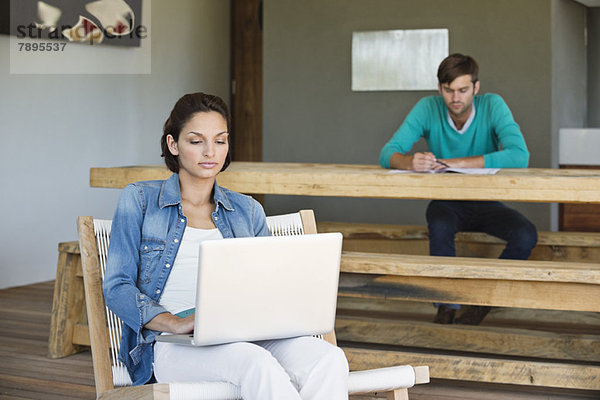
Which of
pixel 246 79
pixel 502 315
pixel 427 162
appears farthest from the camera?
pixel 246 79

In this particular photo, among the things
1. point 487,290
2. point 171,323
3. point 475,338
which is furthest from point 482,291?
point 171,323

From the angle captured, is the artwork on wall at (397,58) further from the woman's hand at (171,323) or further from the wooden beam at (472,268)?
the woman's hand at (171,323)

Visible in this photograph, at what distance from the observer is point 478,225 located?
3289 mm

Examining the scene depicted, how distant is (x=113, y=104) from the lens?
208 inches

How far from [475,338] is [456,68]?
1121 millimetres

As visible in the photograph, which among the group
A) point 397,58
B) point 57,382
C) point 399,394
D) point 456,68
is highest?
point 397,58

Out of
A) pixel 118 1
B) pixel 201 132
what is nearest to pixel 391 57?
pixel 118 1

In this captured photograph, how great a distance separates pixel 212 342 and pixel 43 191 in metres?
3.52

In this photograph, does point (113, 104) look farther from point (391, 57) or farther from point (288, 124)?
point (391, 57)

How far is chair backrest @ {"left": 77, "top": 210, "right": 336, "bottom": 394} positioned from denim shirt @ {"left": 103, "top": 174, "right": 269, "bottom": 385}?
50mm

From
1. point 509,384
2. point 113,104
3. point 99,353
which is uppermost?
point 113,104

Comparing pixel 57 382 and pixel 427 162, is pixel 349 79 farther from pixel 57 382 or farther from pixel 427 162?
pixel 57 382

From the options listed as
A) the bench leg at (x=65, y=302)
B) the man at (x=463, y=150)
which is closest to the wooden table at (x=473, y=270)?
the man at (x=463, y=150)

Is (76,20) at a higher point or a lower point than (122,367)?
higher
